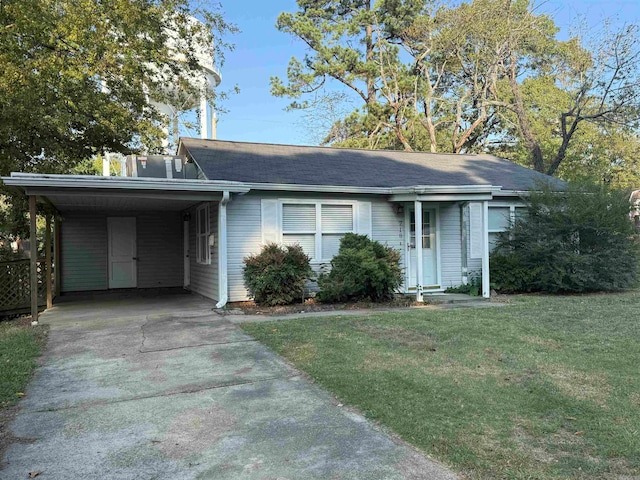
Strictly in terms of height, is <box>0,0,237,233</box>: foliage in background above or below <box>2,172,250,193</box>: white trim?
above

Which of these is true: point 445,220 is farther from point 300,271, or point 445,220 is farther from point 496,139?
point 496,139

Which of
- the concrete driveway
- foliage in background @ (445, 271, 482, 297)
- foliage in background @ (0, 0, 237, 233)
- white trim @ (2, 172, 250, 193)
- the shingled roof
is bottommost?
the concrete driveway

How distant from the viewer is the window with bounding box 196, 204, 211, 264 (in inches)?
419

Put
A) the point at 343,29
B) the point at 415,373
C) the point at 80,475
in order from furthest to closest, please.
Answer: the point at 343,29 → the point at 415,373 → the point at 80,475

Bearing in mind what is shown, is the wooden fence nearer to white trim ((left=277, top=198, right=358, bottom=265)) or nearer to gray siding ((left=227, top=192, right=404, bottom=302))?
gray siding ((left=227, top=192, right=404, bottom=302))

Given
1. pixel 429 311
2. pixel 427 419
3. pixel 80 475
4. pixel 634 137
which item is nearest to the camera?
pixel 80 475

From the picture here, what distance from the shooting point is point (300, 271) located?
9320 mm

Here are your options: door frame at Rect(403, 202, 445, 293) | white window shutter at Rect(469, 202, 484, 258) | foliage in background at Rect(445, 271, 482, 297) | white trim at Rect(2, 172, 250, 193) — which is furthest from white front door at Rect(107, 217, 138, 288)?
white window shutter at Rect(469, 202, 484, 258)

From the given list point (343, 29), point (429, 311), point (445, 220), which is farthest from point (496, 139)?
point (429, 311)

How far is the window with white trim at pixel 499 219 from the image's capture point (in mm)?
11969

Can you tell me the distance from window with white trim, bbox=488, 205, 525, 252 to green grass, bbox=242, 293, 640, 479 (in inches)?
162

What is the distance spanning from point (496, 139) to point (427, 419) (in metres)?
30.6

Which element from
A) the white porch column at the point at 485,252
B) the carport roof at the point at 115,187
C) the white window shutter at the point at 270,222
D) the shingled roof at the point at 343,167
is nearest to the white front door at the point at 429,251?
the shingled roof at the point at 343,167

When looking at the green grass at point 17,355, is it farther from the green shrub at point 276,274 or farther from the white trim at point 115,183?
the green shrub at point 276,274
